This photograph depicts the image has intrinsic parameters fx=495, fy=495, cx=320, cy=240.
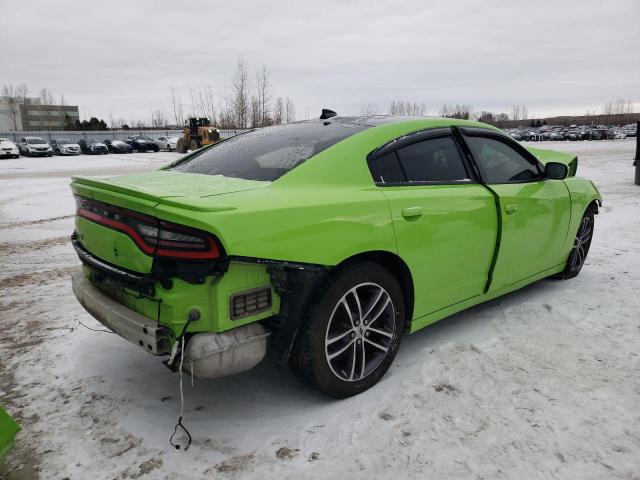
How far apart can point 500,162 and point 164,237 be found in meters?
2.72

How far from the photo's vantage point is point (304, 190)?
2.62 metres

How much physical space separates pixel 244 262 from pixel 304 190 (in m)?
0.57

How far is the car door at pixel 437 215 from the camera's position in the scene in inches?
116

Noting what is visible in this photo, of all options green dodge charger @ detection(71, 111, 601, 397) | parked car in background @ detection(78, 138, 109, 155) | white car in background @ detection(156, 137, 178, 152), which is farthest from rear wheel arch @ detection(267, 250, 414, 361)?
white car in background @ detection(156, 137, 178, 152)

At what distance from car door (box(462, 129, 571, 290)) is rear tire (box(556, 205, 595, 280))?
1.59 feet

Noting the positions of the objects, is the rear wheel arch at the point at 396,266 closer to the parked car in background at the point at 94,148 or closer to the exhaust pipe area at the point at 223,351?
the exhaust pipe area at the point at 223,351

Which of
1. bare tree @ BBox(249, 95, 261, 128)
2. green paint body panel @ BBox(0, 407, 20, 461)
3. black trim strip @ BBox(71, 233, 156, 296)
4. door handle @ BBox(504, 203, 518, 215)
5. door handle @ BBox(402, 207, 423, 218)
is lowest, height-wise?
green paint body panel @ BBox(0, 407, 20, 461)

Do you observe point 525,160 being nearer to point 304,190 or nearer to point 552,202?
point 552,202

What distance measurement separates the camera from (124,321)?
249 centimetres

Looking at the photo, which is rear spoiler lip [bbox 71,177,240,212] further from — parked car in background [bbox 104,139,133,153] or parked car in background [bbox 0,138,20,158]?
parked car in background [bbox 104,139,133,153]

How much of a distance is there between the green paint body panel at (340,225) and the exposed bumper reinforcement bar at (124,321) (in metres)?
0.06

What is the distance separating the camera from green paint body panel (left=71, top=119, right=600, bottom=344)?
228cm

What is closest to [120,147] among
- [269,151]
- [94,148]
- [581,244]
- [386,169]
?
[94,148]

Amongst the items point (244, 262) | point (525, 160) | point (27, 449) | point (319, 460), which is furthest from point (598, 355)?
point (27, 449)
